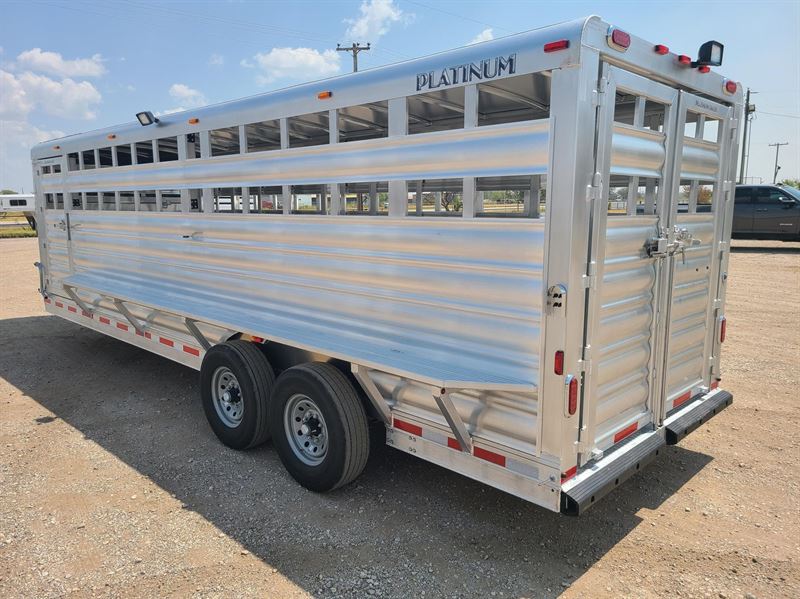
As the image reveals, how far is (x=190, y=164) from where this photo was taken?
15.6ft

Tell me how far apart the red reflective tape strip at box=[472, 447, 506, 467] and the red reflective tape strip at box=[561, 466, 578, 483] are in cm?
29

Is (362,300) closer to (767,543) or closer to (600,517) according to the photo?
(600,517)

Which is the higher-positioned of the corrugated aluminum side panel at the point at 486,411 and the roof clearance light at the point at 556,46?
the roof clearance light at the point at 556,46

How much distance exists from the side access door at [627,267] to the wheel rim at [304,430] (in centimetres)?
165

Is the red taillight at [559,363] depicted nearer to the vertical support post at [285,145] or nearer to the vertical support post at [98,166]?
the vertical support post at [285,145]

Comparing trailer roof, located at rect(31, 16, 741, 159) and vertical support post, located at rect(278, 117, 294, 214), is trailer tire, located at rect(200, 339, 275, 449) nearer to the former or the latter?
vertical support post, located at rect(278, 117, 294, 214)

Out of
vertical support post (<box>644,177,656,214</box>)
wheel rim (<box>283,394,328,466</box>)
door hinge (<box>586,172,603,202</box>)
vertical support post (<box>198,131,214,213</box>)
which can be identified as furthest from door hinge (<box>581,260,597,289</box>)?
vertical support post (<box>198,131,214,213</box>)

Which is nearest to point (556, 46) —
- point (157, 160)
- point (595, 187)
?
point (595, 187)

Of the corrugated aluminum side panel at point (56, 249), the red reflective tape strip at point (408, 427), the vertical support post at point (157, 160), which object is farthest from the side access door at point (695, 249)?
the corrugated aluminum side panel at point (56, 249)

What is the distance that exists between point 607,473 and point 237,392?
2.66 metres

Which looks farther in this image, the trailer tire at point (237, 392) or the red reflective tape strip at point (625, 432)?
the trailer tire at point (237, 392)

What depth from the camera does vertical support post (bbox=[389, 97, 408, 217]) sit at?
3.22m

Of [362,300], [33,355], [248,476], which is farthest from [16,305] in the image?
[362,300]

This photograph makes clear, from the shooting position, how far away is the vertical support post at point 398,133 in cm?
322
